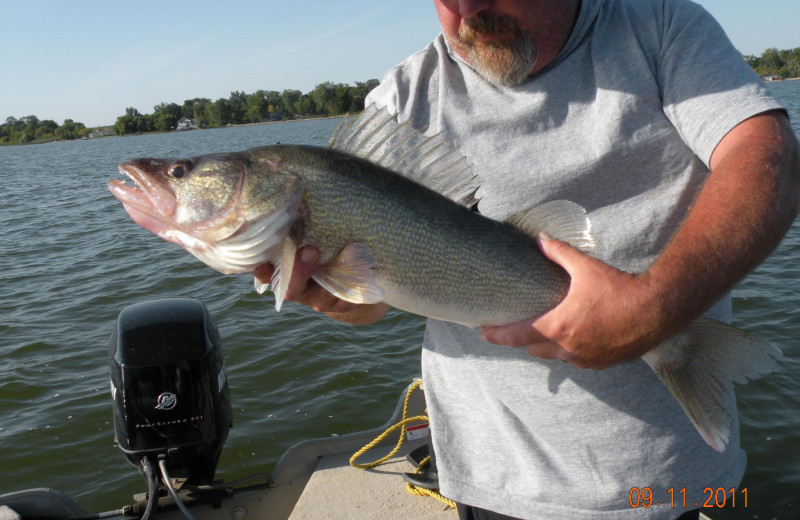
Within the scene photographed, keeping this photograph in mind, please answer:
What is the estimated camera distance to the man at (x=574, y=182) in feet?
6.97

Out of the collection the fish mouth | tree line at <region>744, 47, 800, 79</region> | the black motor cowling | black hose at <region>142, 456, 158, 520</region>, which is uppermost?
tree line at <region>744, 47, 800, 79</region>

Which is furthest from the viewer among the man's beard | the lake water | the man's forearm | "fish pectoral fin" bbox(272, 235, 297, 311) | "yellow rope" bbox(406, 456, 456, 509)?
the lake water

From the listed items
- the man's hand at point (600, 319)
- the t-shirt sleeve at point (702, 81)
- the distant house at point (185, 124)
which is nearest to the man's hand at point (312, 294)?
the man's hand at point (600, 319)

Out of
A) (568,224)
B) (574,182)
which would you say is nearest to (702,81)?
(574,182)

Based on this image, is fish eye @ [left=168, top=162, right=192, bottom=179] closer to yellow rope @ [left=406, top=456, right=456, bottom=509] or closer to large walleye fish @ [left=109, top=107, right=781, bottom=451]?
large walleye fish @ [left=109, top=107, right=781, bottom=451]

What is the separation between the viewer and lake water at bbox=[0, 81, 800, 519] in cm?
643

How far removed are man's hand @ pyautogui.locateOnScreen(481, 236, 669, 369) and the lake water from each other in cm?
483

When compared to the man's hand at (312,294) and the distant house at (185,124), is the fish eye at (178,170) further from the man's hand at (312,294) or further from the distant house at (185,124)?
the distant house at (185,124)

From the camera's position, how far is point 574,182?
2.37 metres

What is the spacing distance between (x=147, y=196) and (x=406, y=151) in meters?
0.99

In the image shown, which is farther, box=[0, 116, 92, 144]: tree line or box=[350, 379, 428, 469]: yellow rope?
box=[0, 116, 92, 144]: tree line

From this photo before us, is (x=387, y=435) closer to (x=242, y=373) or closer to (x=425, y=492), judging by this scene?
(x=425, y=492)

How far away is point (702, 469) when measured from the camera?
93.3 inches

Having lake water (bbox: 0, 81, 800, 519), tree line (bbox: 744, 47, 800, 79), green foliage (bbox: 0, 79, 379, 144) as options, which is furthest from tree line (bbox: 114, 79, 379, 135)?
lake water (bbox: 0, 81, 800, 519)
